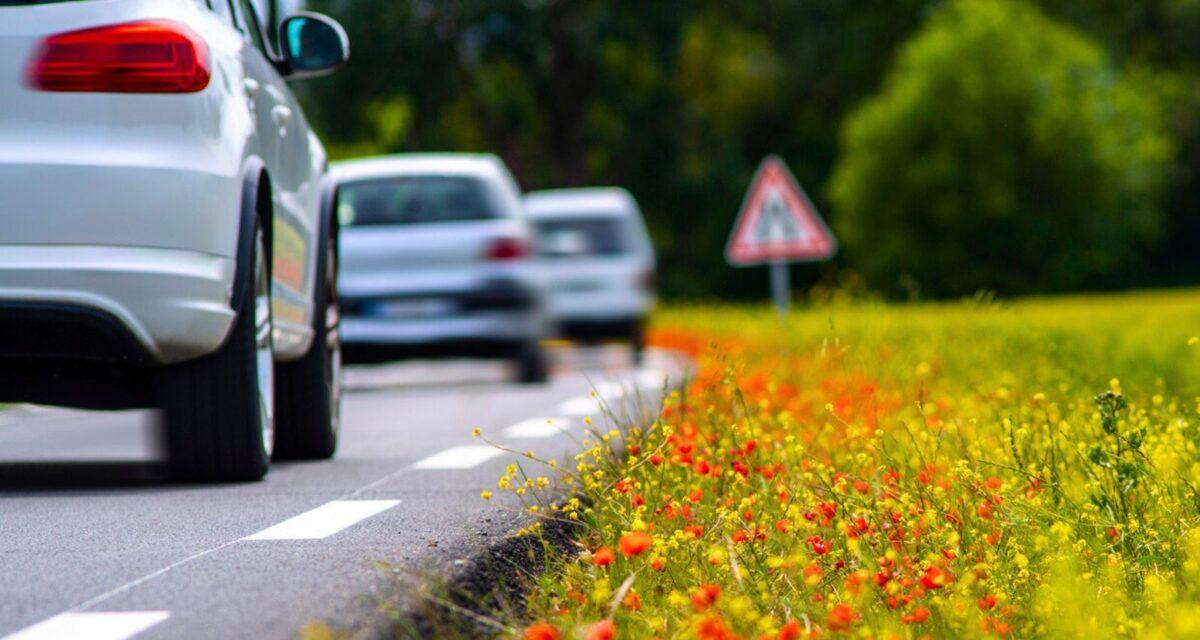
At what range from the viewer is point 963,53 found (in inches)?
2333

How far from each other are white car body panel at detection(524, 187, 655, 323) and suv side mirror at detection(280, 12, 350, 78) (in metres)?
14.9

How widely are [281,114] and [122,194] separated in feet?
5.12

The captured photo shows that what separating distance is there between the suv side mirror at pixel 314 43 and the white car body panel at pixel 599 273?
48.9ft

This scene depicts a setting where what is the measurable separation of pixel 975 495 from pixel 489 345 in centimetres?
1045

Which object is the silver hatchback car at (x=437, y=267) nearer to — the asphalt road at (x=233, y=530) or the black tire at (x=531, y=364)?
the black tire at (x=531, y=364)

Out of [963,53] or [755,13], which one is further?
[963,53]

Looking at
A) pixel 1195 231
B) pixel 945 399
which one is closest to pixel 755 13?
pixel 1195 231

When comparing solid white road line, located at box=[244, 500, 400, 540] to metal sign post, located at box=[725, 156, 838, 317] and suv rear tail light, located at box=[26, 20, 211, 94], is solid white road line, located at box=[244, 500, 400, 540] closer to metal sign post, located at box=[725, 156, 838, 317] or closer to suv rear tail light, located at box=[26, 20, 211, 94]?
suv rear tail light, located at box=[26, 20, 211, 94]

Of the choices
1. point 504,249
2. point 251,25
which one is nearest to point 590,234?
point 504,249

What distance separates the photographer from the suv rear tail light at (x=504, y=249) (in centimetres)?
1565

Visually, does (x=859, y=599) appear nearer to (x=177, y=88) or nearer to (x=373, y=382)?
(x=177, y=88)

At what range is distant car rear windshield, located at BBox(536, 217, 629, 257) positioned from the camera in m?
23.7

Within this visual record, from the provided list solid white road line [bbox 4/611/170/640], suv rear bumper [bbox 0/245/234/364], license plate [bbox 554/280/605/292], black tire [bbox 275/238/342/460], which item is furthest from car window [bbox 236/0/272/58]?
license plate [bbox 554/280/605/292]

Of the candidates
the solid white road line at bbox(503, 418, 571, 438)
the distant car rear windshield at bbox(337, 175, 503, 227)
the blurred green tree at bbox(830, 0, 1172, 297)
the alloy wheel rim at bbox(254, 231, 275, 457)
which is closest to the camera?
the alloy wheel rim at bbox(254, 231, 275, 457)
